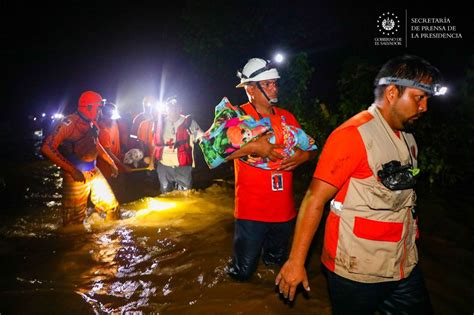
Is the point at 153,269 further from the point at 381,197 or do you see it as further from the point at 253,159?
the point at 381,197

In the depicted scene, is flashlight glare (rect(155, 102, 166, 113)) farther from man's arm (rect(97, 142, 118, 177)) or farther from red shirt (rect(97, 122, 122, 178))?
man's arm (rect(97, 142, 118, 177))

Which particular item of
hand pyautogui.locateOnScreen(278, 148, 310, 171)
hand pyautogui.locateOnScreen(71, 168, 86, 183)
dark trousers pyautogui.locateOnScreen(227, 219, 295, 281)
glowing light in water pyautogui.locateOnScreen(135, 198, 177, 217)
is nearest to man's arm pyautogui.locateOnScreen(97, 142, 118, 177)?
hand pyautogui.locateOnScreen(71, 168, 86, 183)

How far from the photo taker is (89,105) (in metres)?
5.03

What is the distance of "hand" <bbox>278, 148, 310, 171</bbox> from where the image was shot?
2965mm

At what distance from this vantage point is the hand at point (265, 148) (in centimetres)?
280

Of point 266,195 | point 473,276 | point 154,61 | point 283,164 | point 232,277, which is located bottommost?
point 473,276

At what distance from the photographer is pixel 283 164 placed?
9.71 ft

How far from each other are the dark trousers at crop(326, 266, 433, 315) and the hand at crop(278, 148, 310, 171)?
1.14 m

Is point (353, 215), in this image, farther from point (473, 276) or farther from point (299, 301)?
point (473, 276)

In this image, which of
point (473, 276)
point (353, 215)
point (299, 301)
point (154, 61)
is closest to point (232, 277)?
point (299, 301)

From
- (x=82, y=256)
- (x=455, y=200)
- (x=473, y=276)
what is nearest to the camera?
(x=473, y=276)

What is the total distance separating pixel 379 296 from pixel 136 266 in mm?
3011

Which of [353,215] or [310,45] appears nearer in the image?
[353,215]

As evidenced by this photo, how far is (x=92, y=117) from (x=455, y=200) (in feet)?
23.5
